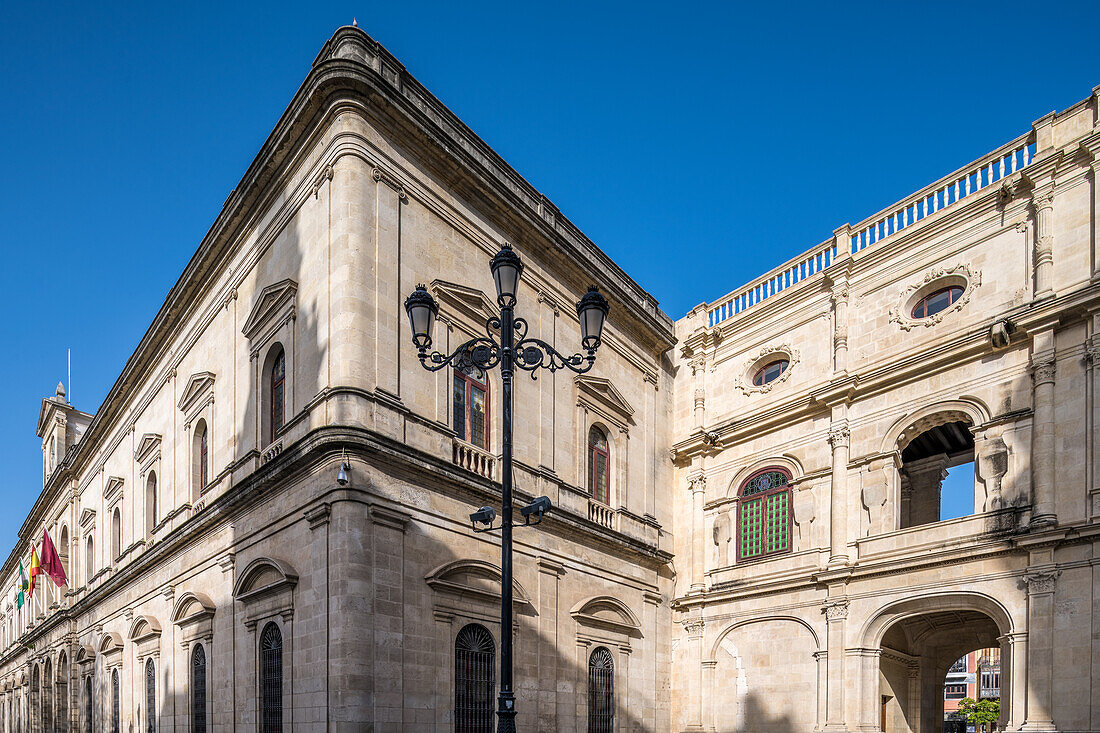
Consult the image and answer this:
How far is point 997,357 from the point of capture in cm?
1694

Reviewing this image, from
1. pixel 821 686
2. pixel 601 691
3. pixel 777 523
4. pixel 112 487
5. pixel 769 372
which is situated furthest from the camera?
pixel 112 487

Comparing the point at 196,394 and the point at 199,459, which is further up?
the point at 196,394

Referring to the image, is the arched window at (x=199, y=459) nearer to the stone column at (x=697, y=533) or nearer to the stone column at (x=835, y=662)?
the stone column at (x=697, y=533)

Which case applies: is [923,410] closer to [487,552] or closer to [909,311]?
[909,311]

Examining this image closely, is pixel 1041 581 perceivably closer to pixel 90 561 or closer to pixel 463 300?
pixel 463 300

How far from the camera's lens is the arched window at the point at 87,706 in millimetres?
25922

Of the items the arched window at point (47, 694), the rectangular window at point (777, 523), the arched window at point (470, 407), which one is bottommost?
the arched window at point (47, 694)

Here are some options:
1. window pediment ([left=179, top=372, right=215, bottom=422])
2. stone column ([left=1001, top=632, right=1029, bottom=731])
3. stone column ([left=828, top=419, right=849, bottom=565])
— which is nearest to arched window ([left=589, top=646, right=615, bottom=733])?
stone column ([left=828, top=419, right=849, bottom=565])

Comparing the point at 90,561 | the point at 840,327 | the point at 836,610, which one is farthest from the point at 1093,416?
the point at 90,561

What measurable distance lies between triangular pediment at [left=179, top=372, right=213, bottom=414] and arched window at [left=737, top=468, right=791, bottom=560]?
Result: 500 inches

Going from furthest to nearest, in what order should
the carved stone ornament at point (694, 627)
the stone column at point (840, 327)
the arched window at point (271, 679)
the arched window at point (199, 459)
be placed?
the carved stone ornament at point (694, 627) < the arched window at point (199, 459) < the stone column at point (840, 327) < the arched window at point (271, 679)

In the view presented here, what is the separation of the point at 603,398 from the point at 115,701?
15766mm

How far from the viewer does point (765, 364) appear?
2147cm

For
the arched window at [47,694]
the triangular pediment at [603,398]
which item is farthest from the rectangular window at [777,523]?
the arched window at [47,694]
